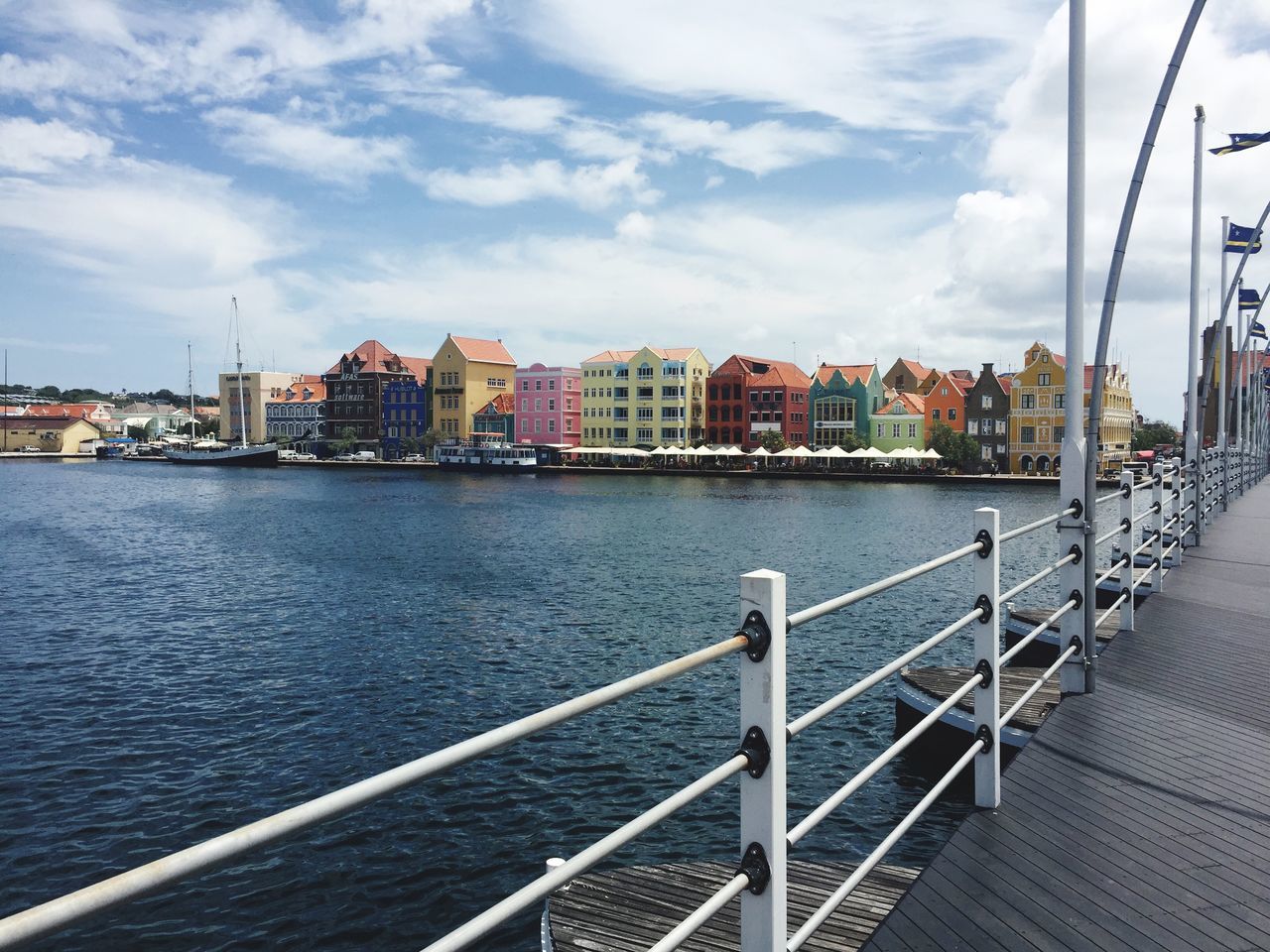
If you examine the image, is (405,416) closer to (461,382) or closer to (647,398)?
(461,382)

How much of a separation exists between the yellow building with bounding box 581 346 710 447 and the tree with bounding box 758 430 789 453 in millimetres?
9627

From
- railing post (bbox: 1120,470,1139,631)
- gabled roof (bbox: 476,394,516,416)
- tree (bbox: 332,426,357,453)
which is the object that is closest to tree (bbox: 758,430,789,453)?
gabled roof (bbox: 476,394,516,416)

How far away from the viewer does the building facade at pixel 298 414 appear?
469 ft

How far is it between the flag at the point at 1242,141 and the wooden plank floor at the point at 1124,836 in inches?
574

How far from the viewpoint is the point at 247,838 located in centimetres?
159

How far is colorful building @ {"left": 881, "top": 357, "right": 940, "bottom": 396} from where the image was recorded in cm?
11812

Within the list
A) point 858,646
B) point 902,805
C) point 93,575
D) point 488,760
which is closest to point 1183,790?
point 902,805

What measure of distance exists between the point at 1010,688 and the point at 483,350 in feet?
401

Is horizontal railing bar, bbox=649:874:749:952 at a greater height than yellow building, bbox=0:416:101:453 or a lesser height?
lesser

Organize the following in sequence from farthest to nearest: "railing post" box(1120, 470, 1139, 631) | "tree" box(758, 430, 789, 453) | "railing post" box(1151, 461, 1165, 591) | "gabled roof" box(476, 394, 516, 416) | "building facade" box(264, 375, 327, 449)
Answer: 1. "building facade" box(264, 375, 327, 449)
2. "gabled roof" box(476, 394, 516, 416)
3. "tree" box(758, 430, 789, 453)
4. "railing post" box(1151, 461, 1165, 591)
5. "railing post" box(1120, 470, 1139, 631)

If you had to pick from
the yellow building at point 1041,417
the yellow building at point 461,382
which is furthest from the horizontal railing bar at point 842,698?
the yellow building at point 461,382

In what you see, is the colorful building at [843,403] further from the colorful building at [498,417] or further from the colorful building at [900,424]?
the colorful building at [498,417]

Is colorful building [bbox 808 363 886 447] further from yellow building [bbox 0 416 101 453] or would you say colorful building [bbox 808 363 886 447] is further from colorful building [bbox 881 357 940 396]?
yellow building [bbox 0 416 101 453]

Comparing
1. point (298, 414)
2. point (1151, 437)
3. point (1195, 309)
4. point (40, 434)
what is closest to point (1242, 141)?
point (1195, 309)
